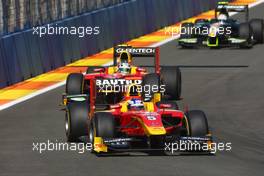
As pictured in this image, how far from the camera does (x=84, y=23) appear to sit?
121ft

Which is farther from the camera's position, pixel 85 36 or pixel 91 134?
pixel 85 36

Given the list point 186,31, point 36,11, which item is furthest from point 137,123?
point 186,31

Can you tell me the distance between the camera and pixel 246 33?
124 feet

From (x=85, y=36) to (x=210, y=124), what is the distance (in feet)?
46.1

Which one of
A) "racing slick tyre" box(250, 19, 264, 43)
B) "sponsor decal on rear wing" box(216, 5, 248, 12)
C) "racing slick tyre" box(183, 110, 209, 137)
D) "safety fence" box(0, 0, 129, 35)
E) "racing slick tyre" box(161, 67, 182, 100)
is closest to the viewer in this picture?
"racing slick tyre" box(183, 110, 209, 137)

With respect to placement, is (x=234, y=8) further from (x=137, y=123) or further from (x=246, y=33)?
(x=137, y=123)

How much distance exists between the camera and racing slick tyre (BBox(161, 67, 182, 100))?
26922 mm

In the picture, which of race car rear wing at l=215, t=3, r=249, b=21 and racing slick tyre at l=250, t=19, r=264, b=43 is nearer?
race car rear wing at l=215, t=3, r=249, b=21

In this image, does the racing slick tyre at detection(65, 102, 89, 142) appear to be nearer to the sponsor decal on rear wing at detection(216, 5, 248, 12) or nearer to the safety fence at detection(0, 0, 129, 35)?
the safety fence at detection(0, 0, 129, 35)

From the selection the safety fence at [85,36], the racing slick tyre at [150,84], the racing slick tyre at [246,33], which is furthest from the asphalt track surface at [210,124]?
the safety fence at [85,36]

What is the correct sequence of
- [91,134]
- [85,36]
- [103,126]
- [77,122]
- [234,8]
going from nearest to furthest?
[103,126]
[91,134]
[77,122]
[85,36]
[234,8]

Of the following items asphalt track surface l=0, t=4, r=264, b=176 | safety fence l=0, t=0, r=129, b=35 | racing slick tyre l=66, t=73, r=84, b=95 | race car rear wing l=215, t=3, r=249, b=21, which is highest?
safety fence l=0, t=0, r=129, b=35

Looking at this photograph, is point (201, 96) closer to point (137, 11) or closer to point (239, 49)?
point (239, 49)

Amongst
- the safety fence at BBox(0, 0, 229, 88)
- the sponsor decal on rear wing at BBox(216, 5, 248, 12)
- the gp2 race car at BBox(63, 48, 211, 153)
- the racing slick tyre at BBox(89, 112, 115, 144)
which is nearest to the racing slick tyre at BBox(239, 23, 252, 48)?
the sponsor decal on rear wing at BBox(216, 5, 248, 12)
